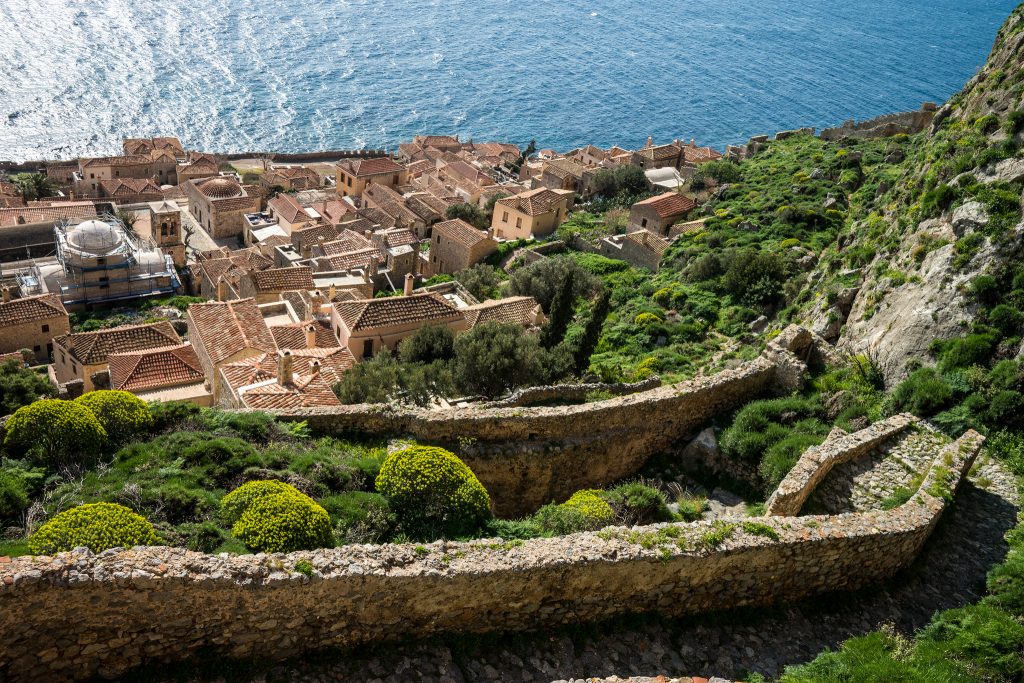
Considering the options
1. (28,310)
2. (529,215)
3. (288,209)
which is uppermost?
(529,215)

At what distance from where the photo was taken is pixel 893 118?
53.8 metres

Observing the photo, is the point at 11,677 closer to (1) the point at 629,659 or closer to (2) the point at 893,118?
(1) the point at 629,659

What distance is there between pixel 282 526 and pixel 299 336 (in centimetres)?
2254

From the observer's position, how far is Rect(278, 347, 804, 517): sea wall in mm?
13680

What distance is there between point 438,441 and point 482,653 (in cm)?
491

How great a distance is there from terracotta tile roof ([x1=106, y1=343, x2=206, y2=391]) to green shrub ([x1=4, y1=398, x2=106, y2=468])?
57.8 feet

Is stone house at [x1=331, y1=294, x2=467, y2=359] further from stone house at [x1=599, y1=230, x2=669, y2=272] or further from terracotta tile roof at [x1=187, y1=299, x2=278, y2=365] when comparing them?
stone house at [x1=599, y1=230, x2=669, y2=272]

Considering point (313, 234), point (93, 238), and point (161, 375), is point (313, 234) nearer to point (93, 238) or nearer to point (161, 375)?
point (93, 238)

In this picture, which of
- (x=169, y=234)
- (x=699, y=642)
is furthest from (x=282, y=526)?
(x=169, y=234)

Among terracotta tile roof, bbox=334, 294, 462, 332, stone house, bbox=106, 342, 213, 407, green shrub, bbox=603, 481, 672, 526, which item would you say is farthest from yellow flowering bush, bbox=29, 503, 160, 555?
terracotta tile roof, bbox=334, 294, 462, 332

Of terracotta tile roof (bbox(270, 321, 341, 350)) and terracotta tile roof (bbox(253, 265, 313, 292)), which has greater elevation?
terracotta tile roof (bbox(270, 321, 341, 350))

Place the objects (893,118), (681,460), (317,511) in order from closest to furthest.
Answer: (317,511), (681,460), (893,118)

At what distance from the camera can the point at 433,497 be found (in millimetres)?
11094

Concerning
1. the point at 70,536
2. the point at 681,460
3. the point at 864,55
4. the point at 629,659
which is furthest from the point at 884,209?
the point at 864,55
